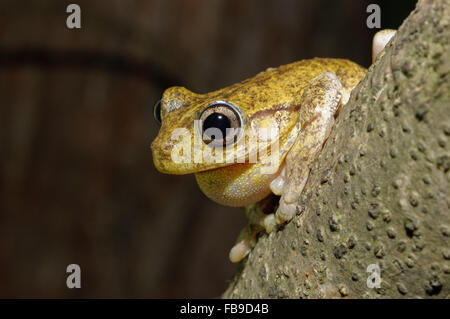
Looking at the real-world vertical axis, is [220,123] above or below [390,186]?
above

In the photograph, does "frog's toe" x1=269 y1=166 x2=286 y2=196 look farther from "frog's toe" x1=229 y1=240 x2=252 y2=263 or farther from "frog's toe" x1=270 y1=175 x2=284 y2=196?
"frog's toe" x1=229 y1=240 x2=252 y2=263

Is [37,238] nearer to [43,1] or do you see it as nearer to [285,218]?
[43,1]

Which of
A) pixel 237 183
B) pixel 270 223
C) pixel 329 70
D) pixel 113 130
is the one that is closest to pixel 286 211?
pixel 270 223

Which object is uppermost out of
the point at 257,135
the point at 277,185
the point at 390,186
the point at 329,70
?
the point at 329,70

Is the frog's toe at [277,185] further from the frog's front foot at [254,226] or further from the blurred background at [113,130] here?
the blurred background at [113,130]

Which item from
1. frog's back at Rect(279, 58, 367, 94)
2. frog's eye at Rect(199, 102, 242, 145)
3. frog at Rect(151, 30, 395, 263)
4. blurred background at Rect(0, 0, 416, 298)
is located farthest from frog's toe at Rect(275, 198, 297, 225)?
blurred background at Rect(0, 0, 416, 298)

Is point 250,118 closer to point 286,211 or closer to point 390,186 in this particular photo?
point 286,211
